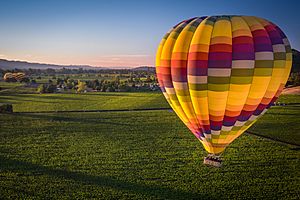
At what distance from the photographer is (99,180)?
42.8ft

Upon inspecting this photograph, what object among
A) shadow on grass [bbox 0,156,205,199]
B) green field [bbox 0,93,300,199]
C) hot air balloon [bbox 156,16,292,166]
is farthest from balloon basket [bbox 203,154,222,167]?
shadow on grass [bbox 0,156,205,199]

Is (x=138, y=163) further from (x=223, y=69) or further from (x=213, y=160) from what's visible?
(x=223, y=69)

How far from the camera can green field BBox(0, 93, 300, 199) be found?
39.2ft

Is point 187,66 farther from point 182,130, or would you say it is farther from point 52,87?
point 52,87

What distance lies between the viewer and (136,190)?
12.0m

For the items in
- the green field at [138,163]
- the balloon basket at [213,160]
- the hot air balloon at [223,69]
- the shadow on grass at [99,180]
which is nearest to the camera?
the hot air balloon at [223,69]

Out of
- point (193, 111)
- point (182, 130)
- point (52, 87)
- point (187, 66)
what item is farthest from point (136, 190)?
point (52, 87)

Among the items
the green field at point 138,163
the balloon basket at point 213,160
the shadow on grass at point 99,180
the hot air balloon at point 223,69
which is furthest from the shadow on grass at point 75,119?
the hot air balloon at point 223,69

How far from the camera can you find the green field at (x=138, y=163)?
1195 centimetres

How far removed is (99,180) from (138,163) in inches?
106

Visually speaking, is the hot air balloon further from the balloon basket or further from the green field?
the green field

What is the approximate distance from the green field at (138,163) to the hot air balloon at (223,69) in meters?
2.18

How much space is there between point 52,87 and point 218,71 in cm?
5259

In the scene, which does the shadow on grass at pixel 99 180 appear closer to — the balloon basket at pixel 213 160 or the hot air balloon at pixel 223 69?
the balloon basket at pixel 213 160
